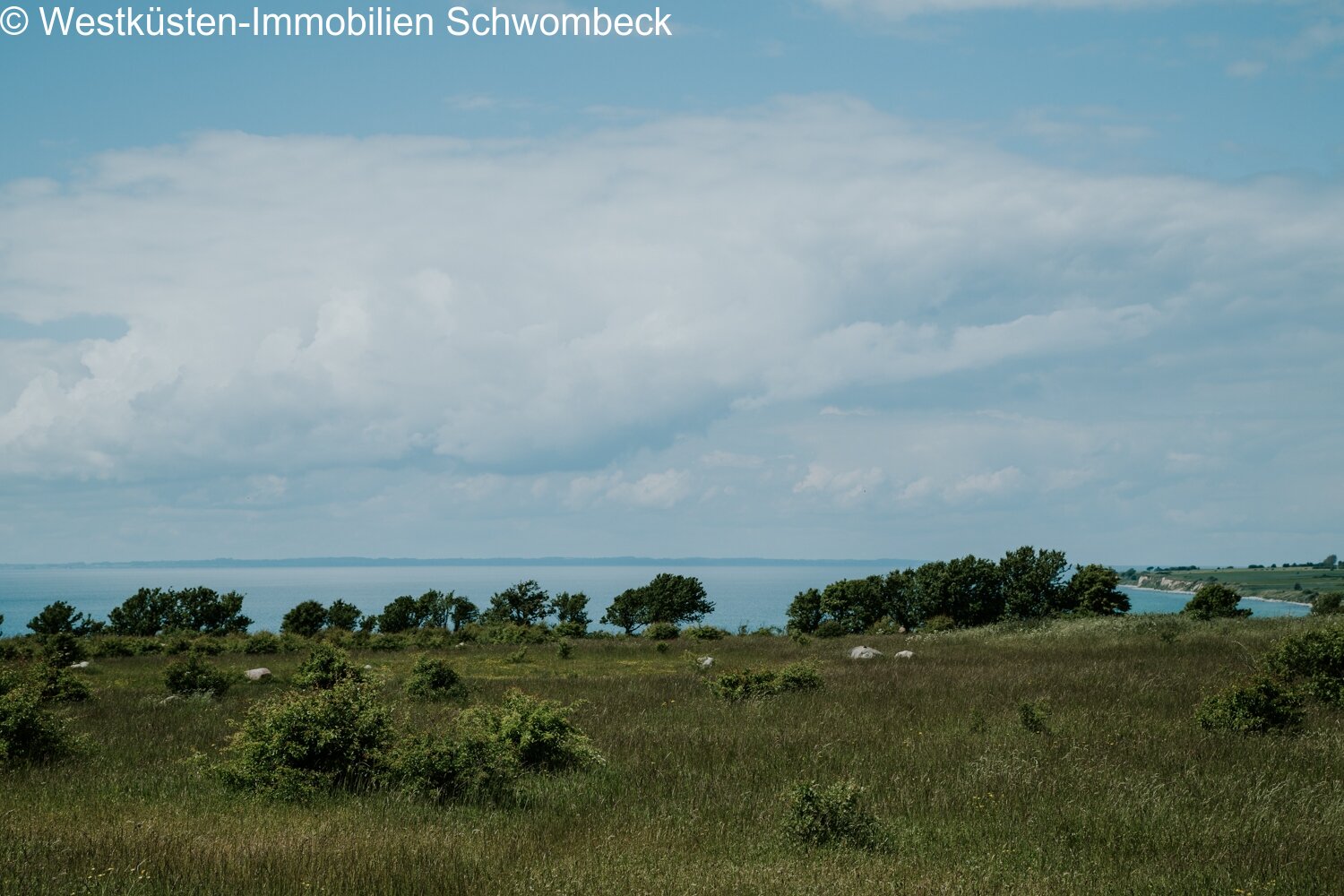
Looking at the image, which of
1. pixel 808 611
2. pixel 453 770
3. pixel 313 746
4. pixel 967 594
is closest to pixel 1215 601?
pixel 967 594

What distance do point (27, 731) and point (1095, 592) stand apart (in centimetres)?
6393

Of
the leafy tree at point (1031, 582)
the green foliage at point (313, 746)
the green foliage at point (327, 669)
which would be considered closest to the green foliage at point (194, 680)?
the green foliage at point (327, 669)

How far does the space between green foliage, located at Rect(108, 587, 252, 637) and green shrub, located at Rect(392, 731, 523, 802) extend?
47.2m

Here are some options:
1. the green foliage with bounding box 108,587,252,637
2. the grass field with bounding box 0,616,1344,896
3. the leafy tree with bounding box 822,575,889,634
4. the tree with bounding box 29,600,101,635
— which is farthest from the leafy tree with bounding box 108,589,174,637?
the leafy tree with bounding box 822,575,889,634

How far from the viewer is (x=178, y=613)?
54.3m

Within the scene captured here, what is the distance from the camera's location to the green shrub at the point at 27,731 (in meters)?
12.2

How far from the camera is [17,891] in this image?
6215 mm

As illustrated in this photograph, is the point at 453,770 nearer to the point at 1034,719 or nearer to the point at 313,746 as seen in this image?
the point at 313,746

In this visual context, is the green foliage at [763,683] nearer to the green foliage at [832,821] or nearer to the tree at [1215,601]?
the green foliage at [832,821]

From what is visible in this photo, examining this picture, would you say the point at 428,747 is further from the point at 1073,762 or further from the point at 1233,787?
the point at 1233,787

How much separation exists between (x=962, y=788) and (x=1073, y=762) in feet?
7.56

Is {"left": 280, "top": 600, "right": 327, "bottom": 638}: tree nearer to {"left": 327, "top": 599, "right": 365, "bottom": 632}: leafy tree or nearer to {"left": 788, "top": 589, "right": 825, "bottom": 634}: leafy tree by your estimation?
{"left": 327, "top": 599, "right": 365, "bottom": 632}: leafy tree

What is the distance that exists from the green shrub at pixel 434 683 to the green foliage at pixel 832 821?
1534 cm

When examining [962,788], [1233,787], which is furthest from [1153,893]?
[1233,787]
